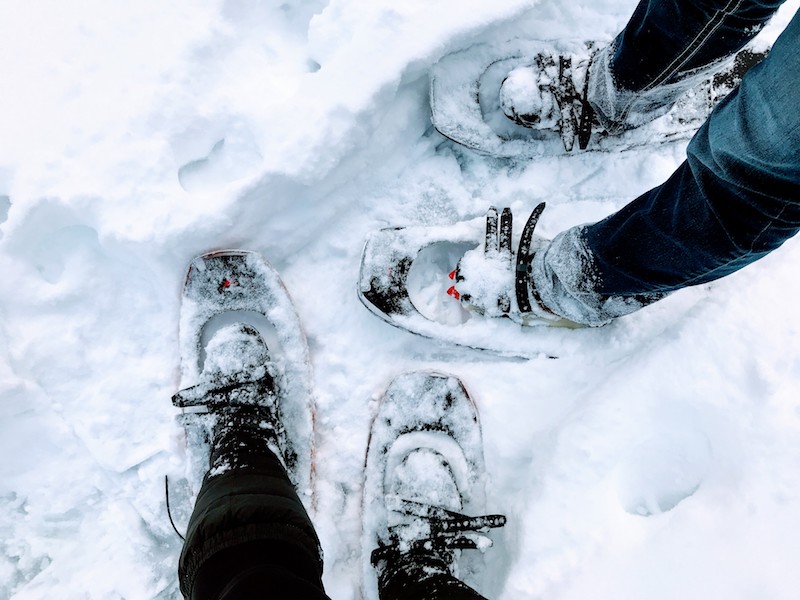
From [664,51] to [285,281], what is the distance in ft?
3.26

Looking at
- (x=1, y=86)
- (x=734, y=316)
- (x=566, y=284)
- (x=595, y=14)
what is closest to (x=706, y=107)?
(x=595, y=14)

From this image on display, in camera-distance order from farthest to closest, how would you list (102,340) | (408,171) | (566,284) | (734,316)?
(408,171) < (102,340) < (734,316) < (566,284)

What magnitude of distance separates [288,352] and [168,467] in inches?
15.9

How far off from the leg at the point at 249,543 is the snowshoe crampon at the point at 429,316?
491 millimetres

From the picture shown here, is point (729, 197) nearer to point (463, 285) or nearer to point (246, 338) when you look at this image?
point (463, 285)

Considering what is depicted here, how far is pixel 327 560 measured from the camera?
1313 mm

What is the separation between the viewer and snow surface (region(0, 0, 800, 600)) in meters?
1.23

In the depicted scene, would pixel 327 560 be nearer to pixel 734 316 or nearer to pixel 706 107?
pixel 734 316

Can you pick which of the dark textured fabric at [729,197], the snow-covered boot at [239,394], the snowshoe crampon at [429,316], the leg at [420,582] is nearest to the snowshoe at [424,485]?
the leg at [420,582]

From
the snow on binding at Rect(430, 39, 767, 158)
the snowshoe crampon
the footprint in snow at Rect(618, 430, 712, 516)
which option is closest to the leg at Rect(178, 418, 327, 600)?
the snowshoe crampon

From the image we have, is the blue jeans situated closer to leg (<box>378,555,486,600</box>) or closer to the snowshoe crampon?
the snowshoe crampon

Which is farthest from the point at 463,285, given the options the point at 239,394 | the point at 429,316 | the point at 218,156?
the point at 218,156

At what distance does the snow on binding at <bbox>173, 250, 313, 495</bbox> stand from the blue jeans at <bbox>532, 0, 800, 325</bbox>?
0.62 meters

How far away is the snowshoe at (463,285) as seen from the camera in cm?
130
